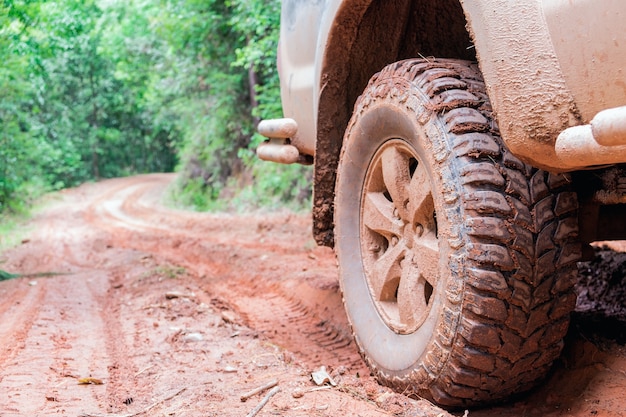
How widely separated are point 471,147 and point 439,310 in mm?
612

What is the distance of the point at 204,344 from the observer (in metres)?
3.93

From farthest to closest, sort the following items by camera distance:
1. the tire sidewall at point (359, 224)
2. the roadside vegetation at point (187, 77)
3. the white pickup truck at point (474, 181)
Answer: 1. the roadside vegetation at point (187, 77)
2. the tire sidewall at point (359, 224)
3. the white pickup truck at point (474, 181)

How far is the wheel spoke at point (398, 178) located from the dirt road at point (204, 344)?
806mm

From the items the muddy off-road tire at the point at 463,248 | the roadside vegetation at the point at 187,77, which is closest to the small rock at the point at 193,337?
the muddy off-road tire at the point at 463,248

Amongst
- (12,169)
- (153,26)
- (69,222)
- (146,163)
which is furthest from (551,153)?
(146,163)

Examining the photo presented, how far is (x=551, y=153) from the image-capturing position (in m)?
2.07

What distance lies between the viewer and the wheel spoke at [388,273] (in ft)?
9.43

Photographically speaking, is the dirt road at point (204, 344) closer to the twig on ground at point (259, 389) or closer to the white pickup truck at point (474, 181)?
the twig on ground at point (259, 389)

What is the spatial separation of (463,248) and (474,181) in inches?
9.4

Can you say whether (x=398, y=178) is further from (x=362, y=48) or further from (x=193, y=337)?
(x=193, y=337)

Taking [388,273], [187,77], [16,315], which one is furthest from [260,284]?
[187,77]

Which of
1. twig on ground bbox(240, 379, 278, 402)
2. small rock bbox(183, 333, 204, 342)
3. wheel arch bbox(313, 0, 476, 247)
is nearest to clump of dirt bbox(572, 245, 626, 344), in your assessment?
wheel arch bbox(313, 0, 476, 247)

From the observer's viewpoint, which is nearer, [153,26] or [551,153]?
[551,153]

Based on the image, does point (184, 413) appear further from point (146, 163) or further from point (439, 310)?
point (146, 163)
